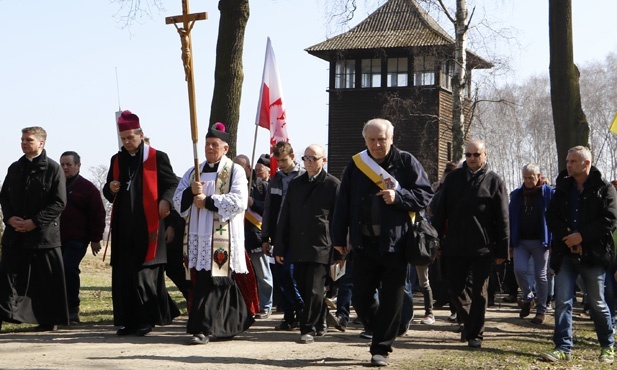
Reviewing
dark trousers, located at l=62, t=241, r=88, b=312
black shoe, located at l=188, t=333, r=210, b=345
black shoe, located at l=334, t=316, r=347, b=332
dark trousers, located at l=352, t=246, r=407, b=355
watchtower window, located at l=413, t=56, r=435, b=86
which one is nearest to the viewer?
dark trousers, located at l=352, t=246, r=407, b=355

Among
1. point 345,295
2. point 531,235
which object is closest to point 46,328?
point 345,295

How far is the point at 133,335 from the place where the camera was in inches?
417

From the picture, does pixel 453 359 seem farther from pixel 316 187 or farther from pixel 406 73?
pixel 406 73

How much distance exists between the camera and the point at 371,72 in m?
48.7

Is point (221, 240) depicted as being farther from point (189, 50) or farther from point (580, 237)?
point (580, 237)

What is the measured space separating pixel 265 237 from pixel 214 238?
1.29 meters

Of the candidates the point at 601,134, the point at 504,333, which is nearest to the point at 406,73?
the point at 601,134

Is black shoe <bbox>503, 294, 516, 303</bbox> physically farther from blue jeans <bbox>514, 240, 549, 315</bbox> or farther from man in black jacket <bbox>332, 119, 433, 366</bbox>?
man in black jacket <bbox>332, 119, 433, 366</bbox>

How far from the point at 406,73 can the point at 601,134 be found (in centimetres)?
2980

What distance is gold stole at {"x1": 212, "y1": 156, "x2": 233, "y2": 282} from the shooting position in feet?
33.1

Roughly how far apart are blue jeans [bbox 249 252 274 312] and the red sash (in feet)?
8.28

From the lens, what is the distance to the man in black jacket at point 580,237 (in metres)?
9.45

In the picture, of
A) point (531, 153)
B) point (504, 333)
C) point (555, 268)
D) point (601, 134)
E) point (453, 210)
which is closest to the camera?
point (555, 268)

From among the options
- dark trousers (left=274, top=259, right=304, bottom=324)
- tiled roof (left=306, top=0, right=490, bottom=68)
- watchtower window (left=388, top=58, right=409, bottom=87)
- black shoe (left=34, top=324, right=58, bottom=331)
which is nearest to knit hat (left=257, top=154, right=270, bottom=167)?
dark trousers (left=274, top=259, right=304, bottom=324)
